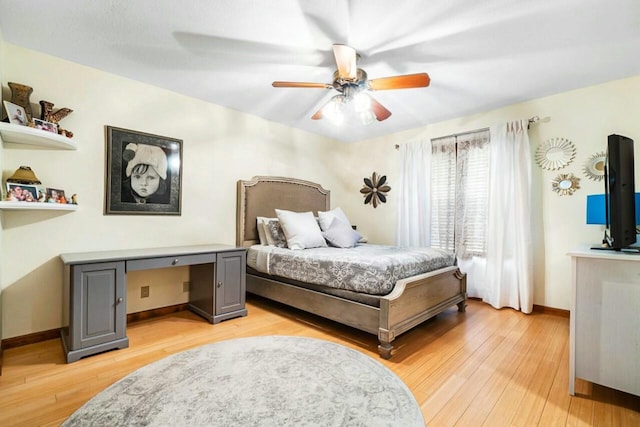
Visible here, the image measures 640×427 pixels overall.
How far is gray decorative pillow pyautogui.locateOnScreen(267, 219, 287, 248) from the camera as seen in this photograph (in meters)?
3.43

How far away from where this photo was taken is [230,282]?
2.88m

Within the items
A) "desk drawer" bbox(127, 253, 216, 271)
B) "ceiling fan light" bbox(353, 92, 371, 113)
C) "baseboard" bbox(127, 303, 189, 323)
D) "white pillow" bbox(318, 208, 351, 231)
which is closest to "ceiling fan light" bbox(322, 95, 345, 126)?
"ceiling fan light" bbox(353, 92, 371, 113)

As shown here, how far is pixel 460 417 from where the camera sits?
58.1 inches

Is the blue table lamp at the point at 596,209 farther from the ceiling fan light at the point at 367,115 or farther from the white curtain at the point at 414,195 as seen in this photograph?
the ceiling fan light at the point at 367,115

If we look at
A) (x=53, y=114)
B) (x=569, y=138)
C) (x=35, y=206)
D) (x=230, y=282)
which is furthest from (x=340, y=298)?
(x=569, y=138)

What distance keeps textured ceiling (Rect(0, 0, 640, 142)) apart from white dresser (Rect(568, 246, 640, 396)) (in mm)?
1631

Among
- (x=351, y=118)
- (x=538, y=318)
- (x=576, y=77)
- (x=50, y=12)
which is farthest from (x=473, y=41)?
(x=50, y=12)

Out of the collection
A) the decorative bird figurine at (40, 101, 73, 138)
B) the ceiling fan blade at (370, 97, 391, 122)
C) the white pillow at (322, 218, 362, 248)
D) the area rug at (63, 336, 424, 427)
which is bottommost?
the area rug at (63, 336, 424, 427)

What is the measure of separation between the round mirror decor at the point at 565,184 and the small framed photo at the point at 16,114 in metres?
4.99

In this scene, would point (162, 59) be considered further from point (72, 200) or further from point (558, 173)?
point (558, 173)

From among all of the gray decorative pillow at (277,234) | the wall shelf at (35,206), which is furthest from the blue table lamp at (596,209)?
the wall shelf at (35,206)

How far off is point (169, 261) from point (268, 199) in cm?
170

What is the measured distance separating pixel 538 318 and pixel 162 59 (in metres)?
4.53

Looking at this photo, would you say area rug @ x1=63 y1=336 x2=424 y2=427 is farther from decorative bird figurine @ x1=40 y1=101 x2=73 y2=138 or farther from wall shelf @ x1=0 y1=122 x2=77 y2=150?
decorative bird figurine @ x1=40 y1=101 x2=73 y2=138
